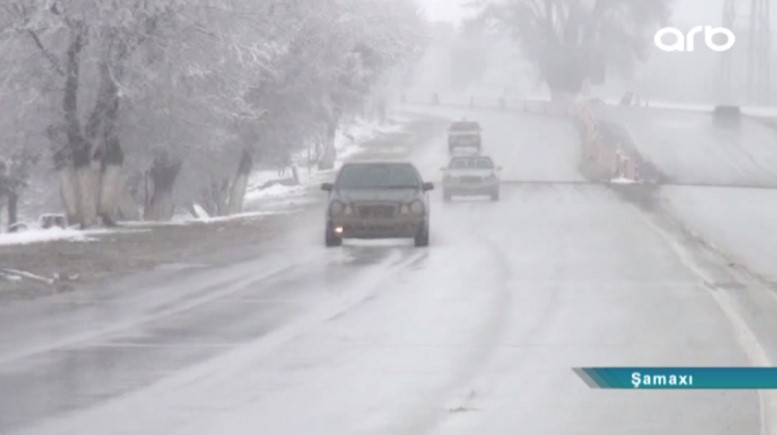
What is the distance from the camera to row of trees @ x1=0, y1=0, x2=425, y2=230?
32312mm

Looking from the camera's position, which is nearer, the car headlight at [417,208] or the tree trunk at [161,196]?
the car headlight at [417,208]

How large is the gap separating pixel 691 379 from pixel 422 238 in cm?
1944

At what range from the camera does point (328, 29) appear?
46.9m

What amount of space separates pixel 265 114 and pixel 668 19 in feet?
135

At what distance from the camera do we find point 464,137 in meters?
74.8

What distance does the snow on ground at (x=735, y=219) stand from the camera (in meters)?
28.2

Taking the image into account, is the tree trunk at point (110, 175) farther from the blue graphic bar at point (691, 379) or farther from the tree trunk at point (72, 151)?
the blue graphic bar at point (691, 379)

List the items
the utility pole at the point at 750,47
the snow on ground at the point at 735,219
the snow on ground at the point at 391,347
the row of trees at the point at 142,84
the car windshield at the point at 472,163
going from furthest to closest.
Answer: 1. the car windshield at the point at 472,163
2. the utility pole at the point at 750,47
3. the row of trees at the point at 142,84
4. the snow on ground at the point at 735,219
5. the snow on ground at the point at 391,347

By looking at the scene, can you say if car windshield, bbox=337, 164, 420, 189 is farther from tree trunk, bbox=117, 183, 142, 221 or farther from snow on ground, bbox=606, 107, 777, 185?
snow on ground, bbox=606, 107, 777, 185

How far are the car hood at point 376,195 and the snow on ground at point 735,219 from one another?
5767 millimetres

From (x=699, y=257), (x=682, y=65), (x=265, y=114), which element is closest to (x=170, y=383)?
(x=699, y=257)

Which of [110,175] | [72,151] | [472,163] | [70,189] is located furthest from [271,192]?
[72,151]

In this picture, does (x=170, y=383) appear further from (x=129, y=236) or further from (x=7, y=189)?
(x=7, y=189)

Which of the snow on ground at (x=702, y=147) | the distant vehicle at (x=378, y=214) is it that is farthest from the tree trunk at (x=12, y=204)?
the snow on ground at (x=702, y=147)
